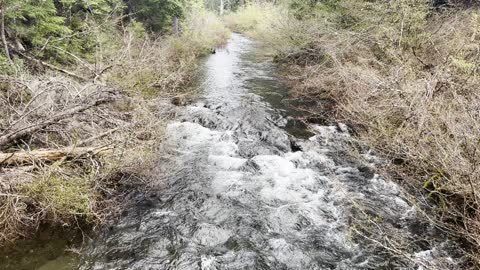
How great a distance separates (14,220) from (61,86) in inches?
120

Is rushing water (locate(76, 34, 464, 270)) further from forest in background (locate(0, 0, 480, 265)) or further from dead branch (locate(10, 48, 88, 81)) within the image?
dead branch (locate(10, 48, 88, 81))

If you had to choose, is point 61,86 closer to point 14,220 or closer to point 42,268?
point 14,220

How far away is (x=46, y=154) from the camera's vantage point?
559 cm

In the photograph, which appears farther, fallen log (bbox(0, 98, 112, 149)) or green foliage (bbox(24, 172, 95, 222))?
fallen log (bbox(0, 98, 112, 149))

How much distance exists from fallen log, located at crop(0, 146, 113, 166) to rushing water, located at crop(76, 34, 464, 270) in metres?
1.19

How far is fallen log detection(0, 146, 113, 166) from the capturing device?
5230mm

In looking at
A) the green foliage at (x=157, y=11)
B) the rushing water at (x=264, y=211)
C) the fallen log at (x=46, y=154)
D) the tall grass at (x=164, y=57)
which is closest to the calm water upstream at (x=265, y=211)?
the rushing water at (x=264, y=211)

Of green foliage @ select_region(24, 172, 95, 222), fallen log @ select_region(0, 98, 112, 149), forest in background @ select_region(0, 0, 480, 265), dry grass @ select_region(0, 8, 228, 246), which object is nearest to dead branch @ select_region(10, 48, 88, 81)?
forest in background @ select_region(0, 0, 480, 265)

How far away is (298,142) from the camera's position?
339 inches

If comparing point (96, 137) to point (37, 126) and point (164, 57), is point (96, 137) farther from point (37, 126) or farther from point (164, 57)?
point (164, 57)

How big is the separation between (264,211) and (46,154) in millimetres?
3784

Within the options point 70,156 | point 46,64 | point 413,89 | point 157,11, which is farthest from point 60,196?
point 157,11

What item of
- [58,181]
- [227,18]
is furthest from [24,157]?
[227,18]

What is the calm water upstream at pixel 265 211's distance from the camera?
4.77m
